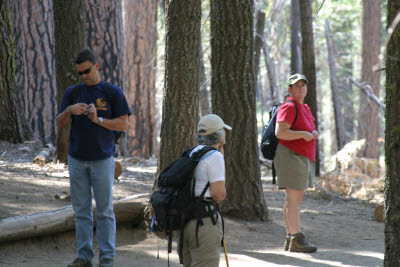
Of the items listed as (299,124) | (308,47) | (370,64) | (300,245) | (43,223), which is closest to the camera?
(43,223)

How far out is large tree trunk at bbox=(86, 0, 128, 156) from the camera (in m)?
12.2

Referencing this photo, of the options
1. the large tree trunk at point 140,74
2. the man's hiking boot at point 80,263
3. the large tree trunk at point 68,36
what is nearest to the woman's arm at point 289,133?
the man's hiking boot at point 80,263

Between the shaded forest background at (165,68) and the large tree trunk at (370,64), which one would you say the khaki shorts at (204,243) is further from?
the large tree trunk at (370,64)

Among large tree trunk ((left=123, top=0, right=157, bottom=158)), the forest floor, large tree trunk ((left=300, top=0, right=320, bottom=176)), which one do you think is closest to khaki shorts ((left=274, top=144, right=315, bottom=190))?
the forest floor

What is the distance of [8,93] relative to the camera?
31.0 feet

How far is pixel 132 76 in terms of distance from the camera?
16000 millimetres

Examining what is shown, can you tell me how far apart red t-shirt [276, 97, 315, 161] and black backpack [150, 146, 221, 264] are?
7.08 feet

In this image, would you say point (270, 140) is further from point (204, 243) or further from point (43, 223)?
point (43, 223)

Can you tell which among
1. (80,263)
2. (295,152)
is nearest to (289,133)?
(295,152)

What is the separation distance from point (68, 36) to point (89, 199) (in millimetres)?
4311

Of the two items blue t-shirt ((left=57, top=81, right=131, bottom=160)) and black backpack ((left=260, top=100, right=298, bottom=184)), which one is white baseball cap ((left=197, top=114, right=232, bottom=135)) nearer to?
blue t-shirt ((left=57, top=81, right=131, bottom=160))

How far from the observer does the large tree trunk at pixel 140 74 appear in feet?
52.0

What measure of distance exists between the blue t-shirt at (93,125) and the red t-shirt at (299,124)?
193 centimetres

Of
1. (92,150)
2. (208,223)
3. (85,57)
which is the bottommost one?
(208,223)
